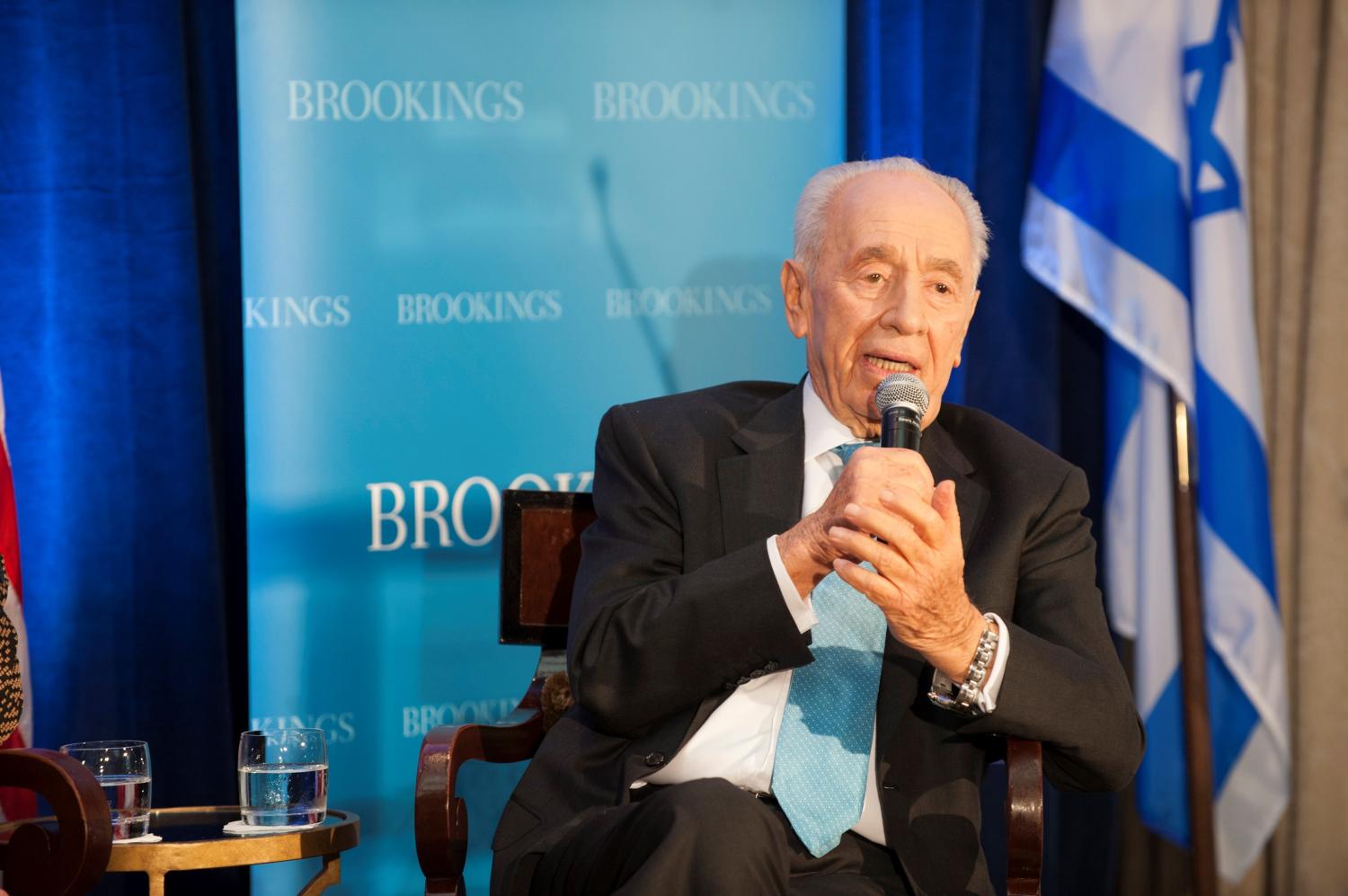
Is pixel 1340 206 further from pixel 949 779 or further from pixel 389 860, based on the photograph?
pixel 389 860

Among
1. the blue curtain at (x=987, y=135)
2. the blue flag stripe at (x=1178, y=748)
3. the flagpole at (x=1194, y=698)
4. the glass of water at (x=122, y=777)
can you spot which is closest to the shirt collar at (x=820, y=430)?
the glass of water at (x=122, y=777)

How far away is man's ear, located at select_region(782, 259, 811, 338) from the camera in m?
2.54

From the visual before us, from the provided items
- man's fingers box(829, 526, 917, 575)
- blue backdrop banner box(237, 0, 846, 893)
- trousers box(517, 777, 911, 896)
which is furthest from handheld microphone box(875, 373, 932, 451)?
blue backdrop banner box(237, 0, 846, 893)

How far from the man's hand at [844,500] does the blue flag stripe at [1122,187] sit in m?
2.01

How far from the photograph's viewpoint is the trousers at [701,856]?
1.79m

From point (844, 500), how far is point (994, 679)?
368 mm

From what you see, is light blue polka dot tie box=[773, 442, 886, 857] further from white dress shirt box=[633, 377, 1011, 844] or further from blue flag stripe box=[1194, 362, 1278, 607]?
blue flag stripe box=[1194, 362, 1278, 607]

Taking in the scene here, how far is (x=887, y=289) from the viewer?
2400mm

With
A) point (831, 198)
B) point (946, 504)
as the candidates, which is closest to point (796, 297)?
point (831, 198)

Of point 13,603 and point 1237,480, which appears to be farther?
point 1237,480

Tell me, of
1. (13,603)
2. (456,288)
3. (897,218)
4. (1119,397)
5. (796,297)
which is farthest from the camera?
(1119,397)

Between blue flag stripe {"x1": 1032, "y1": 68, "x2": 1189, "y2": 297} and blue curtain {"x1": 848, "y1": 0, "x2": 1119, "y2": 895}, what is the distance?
19 centimetres

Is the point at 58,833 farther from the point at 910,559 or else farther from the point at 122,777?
the point at 910,559

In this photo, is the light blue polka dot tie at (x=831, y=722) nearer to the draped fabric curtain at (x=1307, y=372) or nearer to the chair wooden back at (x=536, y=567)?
the chair wooden back at (x=536, y=567)
